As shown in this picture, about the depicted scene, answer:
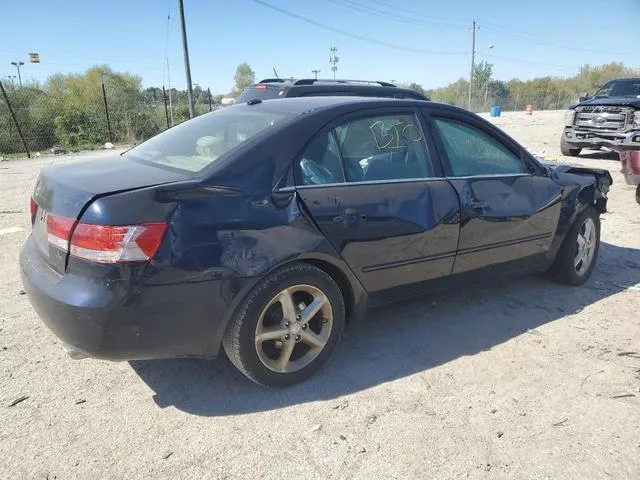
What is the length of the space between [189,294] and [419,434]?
1.35 m

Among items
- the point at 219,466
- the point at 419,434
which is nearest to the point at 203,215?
the point at 219,466

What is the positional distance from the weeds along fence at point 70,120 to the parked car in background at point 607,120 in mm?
15329

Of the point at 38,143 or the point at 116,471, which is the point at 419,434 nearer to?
the point at 116,471

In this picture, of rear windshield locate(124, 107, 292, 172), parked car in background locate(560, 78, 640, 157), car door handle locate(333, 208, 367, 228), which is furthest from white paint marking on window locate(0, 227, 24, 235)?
parked car in background locate(560, 78, 640, 157)

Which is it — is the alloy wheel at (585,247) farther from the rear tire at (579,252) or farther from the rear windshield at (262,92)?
the rear windshield at (262,92)

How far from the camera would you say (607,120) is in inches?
488

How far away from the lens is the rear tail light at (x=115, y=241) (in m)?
2.33

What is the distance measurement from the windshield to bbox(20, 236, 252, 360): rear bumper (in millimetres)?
14172

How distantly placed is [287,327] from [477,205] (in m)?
1.65

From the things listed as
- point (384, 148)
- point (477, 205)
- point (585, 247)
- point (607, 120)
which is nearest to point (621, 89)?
point (607, 120)

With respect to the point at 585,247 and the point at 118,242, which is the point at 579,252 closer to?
the point at 585,247

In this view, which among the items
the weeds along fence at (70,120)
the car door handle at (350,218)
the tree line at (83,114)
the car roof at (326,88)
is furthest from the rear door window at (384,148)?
the tree line at (83,114)

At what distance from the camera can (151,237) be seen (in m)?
2.37

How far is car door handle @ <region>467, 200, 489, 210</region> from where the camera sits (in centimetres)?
352
